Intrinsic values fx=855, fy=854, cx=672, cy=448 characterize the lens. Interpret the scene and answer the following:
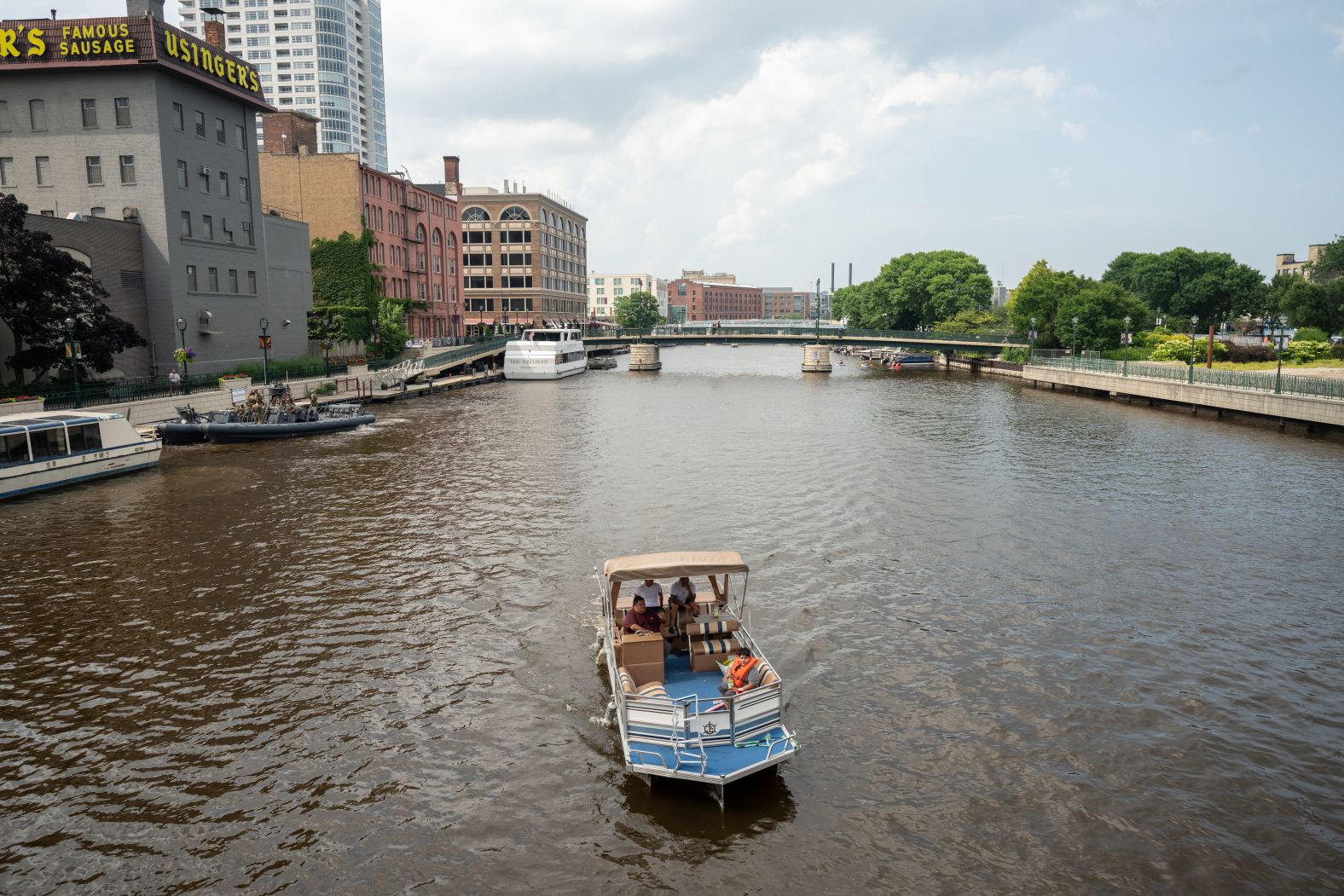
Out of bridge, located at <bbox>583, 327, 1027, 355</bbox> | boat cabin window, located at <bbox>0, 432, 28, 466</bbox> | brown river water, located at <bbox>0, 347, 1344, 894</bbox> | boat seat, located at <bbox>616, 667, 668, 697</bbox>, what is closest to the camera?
brown river water, located at <bbox>0, 347, 1344, 894</bbox>

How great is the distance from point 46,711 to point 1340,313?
10997 centimetres

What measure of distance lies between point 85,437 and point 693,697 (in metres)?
31.9

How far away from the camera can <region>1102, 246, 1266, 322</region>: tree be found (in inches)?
4781

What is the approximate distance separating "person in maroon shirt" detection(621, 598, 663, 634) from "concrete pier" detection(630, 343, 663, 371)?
96.7m

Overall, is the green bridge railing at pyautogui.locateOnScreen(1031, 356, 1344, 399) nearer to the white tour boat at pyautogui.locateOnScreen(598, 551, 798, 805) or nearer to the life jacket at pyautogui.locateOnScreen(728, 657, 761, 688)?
the white tour boat at pyautogui.locateOnScreen(598, 551, 798, 805)

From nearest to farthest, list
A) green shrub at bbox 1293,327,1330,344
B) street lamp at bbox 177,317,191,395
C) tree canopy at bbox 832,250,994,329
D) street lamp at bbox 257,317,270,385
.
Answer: street lamp at bbox 177,317,191,395 → street lamp at bbox 257,317,270,385 → green shrub at bbox 1293,327,1330,344 → tree canopy at bbox 832,250,994,329

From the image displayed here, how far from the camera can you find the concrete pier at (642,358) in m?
111

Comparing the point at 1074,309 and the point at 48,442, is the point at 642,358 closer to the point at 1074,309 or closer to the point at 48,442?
the point at 1074,309

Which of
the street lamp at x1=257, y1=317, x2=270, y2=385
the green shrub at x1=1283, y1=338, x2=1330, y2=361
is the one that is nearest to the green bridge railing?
the green shrub at x1=1283, y1=338, x2=1330, y2=361

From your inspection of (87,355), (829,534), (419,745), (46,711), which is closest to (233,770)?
(419,745)

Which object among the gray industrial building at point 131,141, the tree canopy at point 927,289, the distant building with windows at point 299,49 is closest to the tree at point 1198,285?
the tree canopy at point 927,289

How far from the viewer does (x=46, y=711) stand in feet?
49.4

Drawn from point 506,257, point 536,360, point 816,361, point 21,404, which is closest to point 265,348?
point 21,404

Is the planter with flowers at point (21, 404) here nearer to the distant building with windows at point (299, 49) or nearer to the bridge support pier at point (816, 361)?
A: the bridge support pier at point (816, 361)
